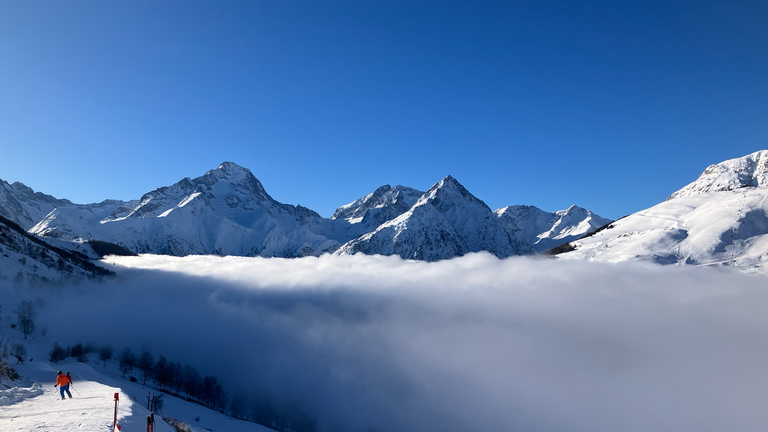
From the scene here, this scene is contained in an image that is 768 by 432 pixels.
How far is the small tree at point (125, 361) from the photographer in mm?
142488

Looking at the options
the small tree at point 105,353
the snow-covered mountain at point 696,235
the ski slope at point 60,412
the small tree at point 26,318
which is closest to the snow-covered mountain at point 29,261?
the small tree at point 26,318

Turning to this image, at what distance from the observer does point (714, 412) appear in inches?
5108

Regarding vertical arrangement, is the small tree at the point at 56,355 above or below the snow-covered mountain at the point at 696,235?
below

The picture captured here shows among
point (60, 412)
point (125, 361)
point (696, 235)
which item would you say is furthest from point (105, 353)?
point (696, 235)

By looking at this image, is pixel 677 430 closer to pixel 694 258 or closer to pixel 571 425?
pixel 571 425

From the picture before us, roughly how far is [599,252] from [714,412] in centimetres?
7475

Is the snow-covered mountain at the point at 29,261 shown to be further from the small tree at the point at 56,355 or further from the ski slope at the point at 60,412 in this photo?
the ski slope at the point at 60,412

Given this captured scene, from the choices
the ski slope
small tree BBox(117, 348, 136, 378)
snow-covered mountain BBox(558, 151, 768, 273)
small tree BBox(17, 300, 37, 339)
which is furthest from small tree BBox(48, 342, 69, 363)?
snow-covered mountain BBox(558, 151, 768, 273)

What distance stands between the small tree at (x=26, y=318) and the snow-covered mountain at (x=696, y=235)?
581 feet

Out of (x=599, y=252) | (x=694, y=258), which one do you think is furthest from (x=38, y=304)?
(x=694, y=258)

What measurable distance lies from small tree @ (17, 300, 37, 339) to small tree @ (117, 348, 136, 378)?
1333 inches

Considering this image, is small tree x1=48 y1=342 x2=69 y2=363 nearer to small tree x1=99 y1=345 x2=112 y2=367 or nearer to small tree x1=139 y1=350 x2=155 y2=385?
small tree x1=99 y1=345 x2=112 y2=367

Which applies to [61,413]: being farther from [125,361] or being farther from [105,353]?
[105,353]

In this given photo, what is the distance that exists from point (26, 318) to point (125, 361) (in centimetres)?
4897
